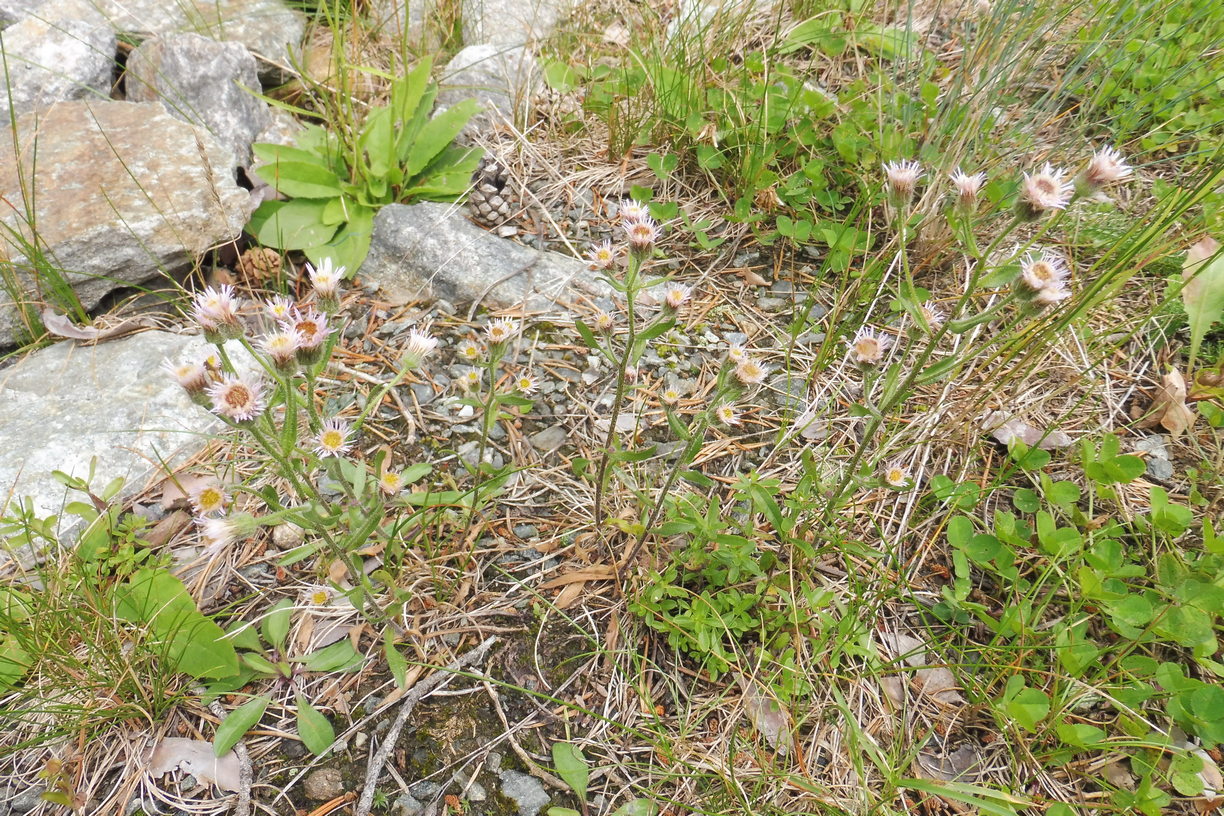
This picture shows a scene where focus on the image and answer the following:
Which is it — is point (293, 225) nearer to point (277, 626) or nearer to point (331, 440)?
point (331, 440)

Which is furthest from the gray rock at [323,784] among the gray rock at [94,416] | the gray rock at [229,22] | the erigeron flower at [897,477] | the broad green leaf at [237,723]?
the gray rock at [229,22]

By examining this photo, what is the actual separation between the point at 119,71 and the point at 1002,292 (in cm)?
373

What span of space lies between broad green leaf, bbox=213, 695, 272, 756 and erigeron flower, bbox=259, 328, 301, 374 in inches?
30.5

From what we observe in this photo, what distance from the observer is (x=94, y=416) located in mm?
2098

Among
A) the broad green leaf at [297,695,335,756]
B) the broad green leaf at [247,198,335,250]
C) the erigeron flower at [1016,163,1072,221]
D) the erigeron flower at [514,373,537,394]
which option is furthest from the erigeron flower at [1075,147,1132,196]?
the broad green leaf at [247,198,335,250]

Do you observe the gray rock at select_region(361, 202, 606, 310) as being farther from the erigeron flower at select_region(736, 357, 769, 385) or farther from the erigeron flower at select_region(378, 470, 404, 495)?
the erigeron flower at select_region(736, 357, 769, 385)

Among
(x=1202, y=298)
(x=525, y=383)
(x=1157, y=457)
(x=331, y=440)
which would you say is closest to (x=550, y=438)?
(x=525, y=383)

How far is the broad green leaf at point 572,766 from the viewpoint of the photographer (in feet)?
4.76

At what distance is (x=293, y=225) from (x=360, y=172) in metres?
0.32

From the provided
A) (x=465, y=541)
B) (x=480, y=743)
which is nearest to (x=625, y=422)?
(x=465, y=541)

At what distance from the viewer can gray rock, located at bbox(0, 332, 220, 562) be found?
1960mm

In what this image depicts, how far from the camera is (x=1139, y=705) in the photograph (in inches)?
59.9

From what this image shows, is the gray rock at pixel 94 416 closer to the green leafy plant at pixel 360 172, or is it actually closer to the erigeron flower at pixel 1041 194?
the green leafy plant at pixel 360 172

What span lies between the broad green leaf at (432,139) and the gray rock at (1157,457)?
8.18 ft
